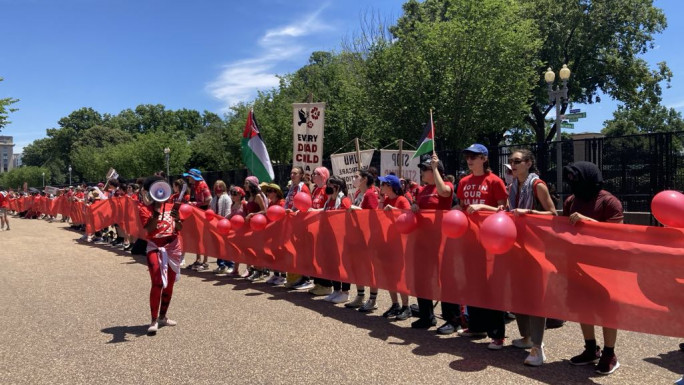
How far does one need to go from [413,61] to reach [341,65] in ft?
51.5

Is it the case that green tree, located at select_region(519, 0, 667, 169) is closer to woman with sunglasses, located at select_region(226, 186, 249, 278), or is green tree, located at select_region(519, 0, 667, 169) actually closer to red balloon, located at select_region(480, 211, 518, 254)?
woman with sunglasses, located at select_region(226, 186, 249, 278)

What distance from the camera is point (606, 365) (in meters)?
4.72

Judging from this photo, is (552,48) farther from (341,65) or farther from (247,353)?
(247,353)

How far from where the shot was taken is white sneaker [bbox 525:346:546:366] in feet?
16.5

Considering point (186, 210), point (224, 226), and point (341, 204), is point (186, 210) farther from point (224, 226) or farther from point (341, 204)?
point (341, 204)

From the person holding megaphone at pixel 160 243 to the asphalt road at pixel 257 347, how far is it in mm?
367

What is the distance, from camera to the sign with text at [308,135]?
10.8 metres

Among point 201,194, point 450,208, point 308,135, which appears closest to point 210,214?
point 201,194

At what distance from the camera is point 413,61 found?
76.1 feet

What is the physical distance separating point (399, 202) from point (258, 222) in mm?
3307

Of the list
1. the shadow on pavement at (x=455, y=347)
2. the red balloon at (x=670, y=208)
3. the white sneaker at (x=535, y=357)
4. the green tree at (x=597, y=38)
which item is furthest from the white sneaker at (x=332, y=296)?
the green tree at (x=597, y=38)

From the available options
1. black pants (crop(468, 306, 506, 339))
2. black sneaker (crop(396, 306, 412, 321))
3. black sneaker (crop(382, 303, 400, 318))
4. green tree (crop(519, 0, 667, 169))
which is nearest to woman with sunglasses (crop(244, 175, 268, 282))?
black sneaker (crop(382, 303, 400, 318))

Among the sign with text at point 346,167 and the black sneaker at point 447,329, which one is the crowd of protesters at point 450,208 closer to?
the black sneaker at point 447,329

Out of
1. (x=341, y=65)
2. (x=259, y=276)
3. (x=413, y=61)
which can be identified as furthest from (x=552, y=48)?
(x=259, y=276)
